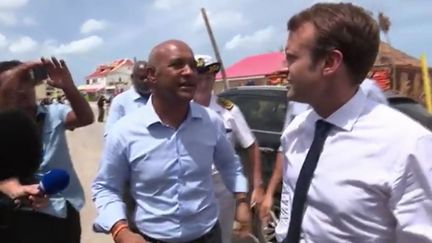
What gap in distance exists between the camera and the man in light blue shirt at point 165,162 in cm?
336

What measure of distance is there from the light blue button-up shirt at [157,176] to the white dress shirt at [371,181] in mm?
1318

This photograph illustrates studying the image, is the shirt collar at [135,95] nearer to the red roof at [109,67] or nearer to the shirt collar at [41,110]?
the shirt collar at [41,110]

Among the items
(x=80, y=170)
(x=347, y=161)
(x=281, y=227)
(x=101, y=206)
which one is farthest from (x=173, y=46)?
(x=80, y=170)

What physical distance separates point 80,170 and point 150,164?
30.2 ft

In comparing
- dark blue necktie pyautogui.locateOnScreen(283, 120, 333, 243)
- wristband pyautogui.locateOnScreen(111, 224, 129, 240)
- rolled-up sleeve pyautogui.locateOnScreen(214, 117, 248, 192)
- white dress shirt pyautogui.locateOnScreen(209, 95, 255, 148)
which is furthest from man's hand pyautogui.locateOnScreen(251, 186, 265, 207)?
dark blue necktie pyautogui.locateOnScreen(283, 120, 333, 243)

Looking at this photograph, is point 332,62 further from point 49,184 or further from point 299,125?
point 49,184

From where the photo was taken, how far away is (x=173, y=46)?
3541mm

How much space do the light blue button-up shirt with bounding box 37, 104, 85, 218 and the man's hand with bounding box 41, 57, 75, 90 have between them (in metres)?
0.17

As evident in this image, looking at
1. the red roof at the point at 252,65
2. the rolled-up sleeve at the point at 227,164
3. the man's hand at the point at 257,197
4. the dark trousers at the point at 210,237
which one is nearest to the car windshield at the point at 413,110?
the man's hand at the point at 257,197

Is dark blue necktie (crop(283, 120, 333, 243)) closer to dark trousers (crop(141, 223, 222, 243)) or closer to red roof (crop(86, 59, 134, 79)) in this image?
dark trousers (crop(141, 223, 222, 243))

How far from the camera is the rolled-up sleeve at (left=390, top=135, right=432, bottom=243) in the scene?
191 centimetres

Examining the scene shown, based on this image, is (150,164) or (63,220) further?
→ (63,220)

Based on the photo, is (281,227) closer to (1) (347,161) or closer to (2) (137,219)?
(1) (347,161)

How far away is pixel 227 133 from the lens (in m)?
4.78
